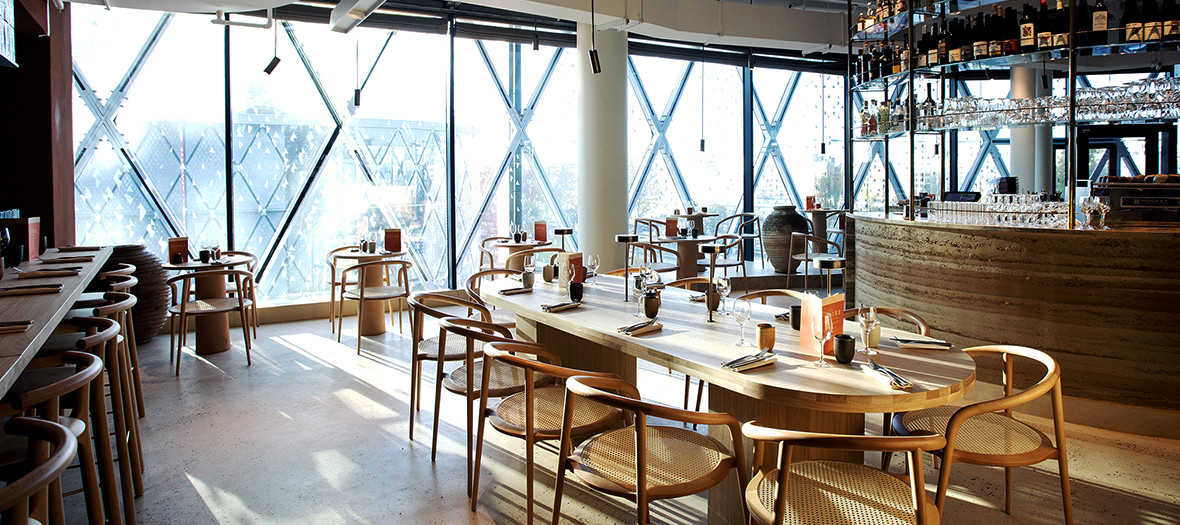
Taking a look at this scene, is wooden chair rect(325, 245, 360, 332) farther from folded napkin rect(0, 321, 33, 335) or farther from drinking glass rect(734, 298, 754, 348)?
drinking glass rect(734, 298, 754, 348)

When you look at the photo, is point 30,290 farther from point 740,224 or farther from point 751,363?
point 740,224

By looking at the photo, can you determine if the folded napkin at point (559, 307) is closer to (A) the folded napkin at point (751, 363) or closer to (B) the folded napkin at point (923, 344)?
(A) the folded napkin at point (751, 363)

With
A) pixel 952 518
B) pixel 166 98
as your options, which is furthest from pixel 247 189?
pixel 952 518

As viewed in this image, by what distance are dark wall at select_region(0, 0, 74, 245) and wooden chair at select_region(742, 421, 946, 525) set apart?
567 cm

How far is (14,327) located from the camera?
2.43 metres

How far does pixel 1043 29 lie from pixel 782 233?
426 cm

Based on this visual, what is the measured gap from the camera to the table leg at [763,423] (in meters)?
2.30

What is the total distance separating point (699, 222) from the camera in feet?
28.9

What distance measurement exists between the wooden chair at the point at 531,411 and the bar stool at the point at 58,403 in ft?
3.81

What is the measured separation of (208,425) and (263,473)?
2.86ft

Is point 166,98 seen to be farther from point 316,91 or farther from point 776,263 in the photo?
point 776,263

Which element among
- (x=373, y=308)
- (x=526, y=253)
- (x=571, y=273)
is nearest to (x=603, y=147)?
(x=526, y=253)

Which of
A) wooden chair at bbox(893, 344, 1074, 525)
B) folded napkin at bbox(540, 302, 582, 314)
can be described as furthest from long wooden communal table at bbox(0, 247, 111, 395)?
wooden chair at bbox(893, 344, 1074, 525)

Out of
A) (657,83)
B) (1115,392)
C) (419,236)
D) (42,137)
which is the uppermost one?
(657,83)
